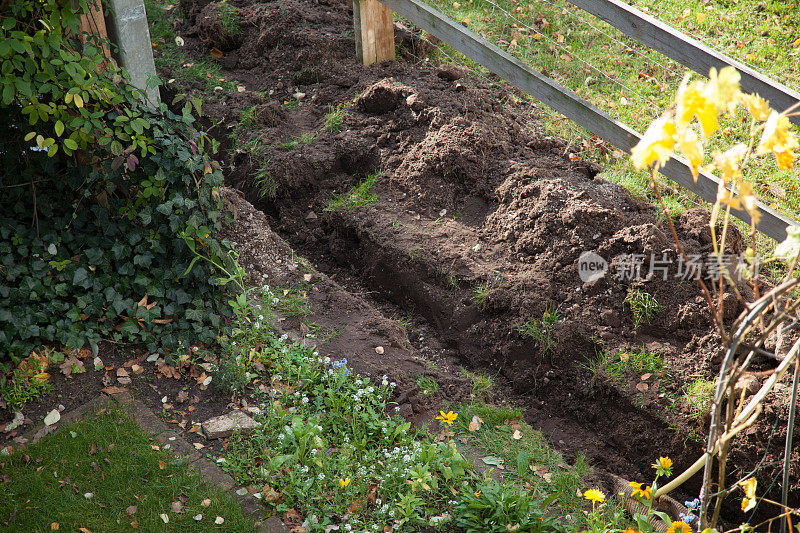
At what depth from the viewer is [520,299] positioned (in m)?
3.83

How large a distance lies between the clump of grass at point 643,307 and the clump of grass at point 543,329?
1.43ft

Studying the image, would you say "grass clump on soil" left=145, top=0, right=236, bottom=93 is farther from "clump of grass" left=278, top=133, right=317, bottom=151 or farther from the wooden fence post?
the wooden fence post

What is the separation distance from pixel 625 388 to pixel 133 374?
262 cm

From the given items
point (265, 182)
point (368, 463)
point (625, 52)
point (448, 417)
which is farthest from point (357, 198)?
point (625, 52)

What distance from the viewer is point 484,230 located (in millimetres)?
4297

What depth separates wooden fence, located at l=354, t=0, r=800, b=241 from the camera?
351cm

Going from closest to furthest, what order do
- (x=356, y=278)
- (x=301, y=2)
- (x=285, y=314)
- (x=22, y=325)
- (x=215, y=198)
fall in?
1. (x=22, y=325)
2. (x=215, y=198)
3. (x=285, y=314)
4. (x=356, y=278)
5. (x=301, y=2)

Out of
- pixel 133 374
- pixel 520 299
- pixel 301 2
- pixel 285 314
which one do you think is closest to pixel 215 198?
pixel 285 314

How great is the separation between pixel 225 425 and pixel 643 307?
2372 millimetres

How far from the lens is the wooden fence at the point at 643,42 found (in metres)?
3.51

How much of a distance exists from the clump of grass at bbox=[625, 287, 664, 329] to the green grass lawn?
1.21m

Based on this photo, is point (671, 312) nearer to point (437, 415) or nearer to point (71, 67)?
point (437, 415)

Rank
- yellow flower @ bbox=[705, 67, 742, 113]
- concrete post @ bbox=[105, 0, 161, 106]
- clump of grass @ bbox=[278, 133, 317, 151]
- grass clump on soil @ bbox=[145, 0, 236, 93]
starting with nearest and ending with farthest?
yellow flower @ bbox=[705, 67, 742, 113] → concrete post @ bbox=[105, 0, 161, 106] → clump of grass @ bbox=[278, 133, 317, 151] → grass clump on soil @ bbox=[145, 0, 236, 93]

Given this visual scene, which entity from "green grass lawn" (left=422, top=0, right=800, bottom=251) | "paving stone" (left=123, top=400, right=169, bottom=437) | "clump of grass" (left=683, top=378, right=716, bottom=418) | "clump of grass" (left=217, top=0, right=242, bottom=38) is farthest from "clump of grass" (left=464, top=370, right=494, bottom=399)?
"clump of grass" (left=217, top=0, right=242, bottom=38)
